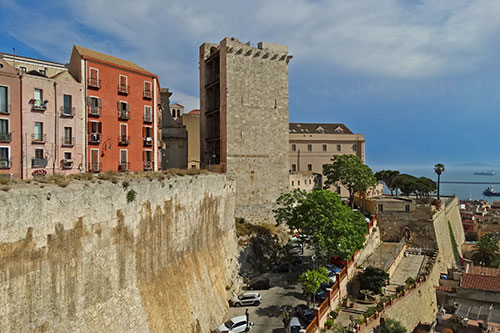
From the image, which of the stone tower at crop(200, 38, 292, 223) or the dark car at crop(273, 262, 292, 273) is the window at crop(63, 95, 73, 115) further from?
the dark car at crop(273, 262, 292, 273)

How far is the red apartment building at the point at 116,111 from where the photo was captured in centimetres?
2911

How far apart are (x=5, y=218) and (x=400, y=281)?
1305 inches

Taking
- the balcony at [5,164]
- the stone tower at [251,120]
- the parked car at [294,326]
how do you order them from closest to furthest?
1. the balcony at [5,164]
2. the parked car at [294,326]
3. the stone tower at [251,120]

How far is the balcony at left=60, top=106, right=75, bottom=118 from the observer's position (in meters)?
27.3

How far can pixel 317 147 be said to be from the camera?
6725 centimetres

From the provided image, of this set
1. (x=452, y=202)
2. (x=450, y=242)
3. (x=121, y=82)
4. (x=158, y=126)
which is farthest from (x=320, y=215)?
(x=452, y=202)

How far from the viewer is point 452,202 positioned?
62156 mm

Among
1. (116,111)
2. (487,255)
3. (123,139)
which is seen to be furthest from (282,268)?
(487,255)

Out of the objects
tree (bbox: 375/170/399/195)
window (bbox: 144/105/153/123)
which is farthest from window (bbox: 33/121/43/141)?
tree (bbox: 375/170/399/195)

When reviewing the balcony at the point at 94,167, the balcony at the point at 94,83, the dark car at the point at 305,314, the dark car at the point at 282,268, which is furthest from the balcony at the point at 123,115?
the dark car at the point at 305,314

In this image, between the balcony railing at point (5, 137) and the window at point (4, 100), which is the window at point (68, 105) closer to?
the window at point (4, 100)

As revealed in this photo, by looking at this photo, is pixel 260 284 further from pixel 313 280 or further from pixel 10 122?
pixel 10 122

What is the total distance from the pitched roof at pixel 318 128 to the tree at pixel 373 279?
39143mm

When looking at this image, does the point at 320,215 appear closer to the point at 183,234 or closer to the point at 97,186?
the point at 183,234
